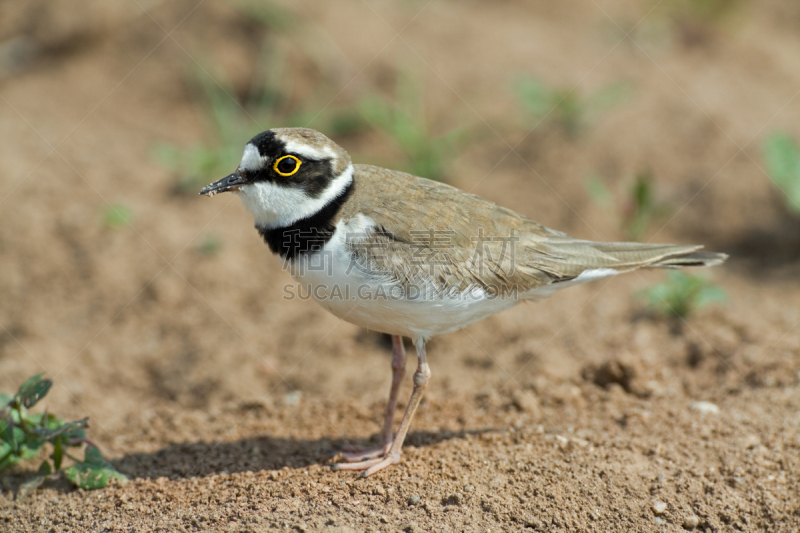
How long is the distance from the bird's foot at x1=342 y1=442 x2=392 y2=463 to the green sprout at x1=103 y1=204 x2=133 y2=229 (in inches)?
166

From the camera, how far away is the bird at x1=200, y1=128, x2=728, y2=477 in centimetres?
430

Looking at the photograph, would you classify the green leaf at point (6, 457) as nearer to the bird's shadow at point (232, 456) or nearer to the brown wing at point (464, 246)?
the bird's shadow at point (232, 456)

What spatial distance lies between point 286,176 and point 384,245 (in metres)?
0.83

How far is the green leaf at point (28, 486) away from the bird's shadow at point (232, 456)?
120 mm

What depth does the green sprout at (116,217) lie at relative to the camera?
24.7 ft

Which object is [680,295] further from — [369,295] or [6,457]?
[6,457]

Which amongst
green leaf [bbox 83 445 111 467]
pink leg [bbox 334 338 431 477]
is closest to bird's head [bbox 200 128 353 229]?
pink leg [bbox 334 338 431 477]

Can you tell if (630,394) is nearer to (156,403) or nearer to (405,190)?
(405,190)

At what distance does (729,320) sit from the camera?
21.4ft

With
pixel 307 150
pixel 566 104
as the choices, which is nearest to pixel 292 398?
pixel 307 150

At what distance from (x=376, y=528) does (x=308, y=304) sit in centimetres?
371

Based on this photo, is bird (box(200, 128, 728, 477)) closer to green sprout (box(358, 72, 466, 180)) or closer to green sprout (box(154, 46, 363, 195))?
green sprout (box(358, 72, 466, 180))

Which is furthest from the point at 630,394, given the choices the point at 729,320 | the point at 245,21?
the point at 245,21

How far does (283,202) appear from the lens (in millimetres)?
4477
